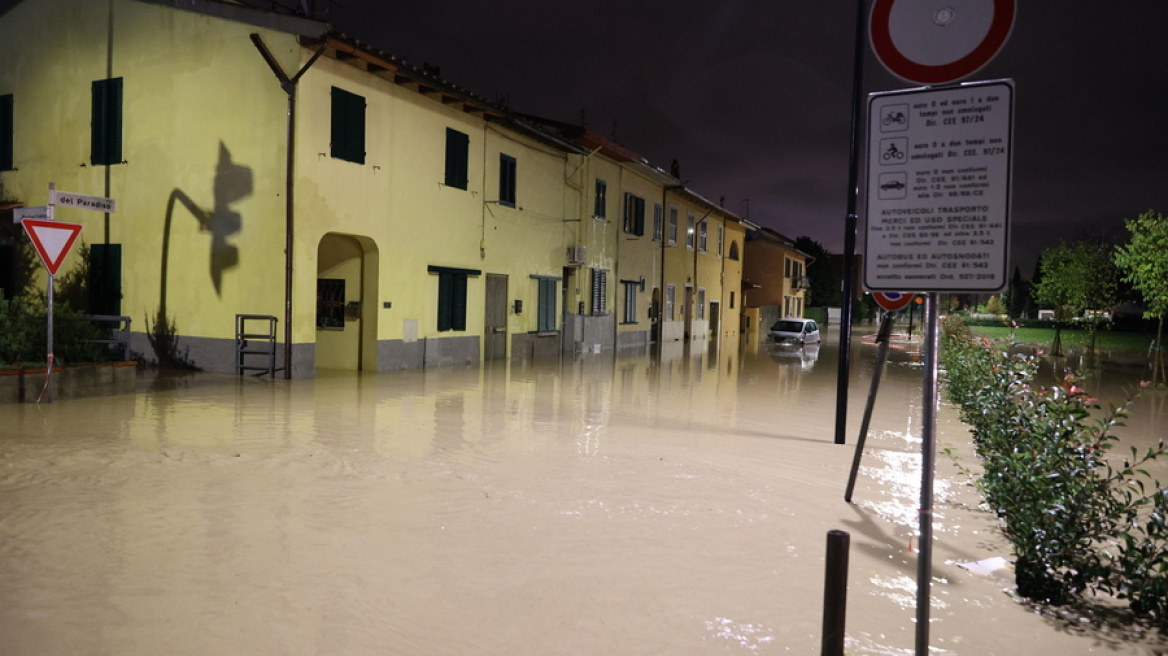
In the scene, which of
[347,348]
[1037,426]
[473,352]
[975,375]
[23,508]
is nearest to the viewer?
[1037,426]

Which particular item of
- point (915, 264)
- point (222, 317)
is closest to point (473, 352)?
point (222, 317)

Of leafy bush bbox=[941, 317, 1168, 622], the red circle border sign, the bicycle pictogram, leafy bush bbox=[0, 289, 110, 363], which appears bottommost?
leafy bush bbox=[941, 317, 1168, 622]

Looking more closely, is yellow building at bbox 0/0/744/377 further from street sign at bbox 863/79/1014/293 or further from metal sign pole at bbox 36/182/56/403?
street sign at bbox 863/79/1014/293

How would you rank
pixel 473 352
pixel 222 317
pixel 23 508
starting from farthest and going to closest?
pixel 473 352 < pixel 222 317 < pixel 23 508

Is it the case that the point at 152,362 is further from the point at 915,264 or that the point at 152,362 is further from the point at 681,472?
the point at 915,264

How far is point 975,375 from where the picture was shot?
11289 millimetres

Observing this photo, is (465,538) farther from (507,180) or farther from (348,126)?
(507,180)

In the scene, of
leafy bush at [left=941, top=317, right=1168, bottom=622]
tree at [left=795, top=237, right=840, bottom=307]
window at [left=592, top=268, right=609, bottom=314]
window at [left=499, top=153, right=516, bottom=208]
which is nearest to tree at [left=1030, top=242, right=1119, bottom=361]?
window at [left=592, top=268, right=609, bottom=314]

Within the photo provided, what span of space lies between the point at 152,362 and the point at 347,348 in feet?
13.2

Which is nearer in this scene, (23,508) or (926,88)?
(926,88)

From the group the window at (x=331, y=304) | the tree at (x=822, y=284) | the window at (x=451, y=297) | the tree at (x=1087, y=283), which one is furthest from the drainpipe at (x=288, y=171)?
the tree at (x=822, y=284)

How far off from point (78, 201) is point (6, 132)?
10.4 metres

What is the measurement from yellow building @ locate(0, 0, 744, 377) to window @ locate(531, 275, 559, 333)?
1598 mm

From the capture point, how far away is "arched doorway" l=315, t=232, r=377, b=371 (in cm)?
1730
